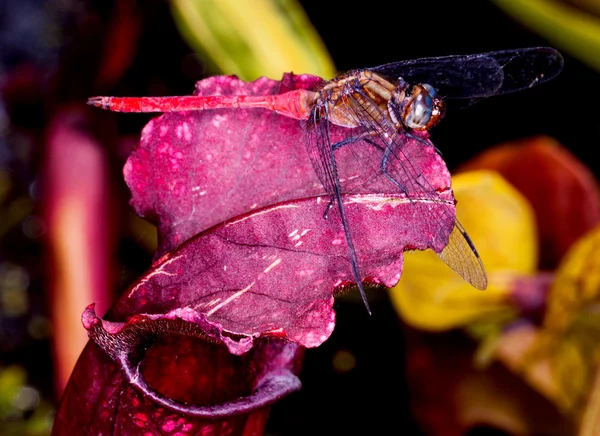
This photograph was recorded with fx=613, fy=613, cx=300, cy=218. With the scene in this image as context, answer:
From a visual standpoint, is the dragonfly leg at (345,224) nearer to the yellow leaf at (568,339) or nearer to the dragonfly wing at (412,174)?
the dragonfly wing at (412,174)

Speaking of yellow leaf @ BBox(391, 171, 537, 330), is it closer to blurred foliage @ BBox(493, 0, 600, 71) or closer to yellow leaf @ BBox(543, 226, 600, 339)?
yellow leaf @ BBox(543, 226, 600, 339)

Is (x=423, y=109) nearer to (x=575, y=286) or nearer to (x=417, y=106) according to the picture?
(x=417, y=106)

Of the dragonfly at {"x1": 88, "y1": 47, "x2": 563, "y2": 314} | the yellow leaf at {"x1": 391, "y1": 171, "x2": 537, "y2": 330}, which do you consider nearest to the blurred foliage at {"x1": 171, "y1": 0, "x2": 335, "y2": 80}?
the yellow leaf at {"x1": 391, "y1": 171, "x2": 537, "y2": 330}

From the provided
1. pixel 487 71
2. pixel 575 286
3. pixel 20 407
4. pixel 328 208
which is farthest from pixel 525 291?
pixel 20 407

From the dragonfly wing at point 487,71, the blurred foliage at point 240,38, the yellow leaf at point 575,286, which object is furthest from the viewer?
the blurred foliage at point 240,38

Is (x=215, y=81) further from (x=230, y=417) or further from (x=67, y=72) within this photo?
(x=67, y=72)

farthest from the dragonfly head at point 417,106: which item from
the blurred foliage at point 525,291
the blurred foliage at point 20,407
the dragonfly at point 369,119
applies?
the blurred foliage at point 20,407
